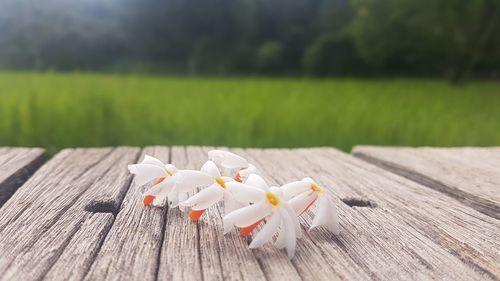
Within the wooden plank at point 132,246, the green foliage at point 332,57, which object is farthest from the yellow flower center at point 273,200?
the green foliage at point 332,57

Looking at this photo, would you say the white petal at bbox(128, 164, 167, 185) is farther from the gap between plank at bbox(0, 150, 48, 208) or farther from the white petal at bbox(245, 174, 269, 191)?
the gap between plank at bbox(0, 150, 48, 208)

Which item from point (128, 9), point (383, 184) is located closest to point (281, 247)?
point (383, 184)

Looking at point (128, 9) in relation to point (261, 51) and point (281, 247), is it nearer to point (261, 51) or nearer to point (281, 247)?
point (261, 51)

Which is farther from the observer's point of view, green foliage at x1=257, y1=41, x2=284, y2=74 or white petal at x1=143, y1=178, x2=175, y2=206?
green foliage at x1=257, y1=41, x2=284, y2=74

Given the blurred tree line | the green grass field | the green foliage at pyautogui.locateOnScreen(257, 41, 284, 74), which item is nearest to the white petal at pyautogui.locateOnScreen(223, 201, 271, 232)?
the green grass field

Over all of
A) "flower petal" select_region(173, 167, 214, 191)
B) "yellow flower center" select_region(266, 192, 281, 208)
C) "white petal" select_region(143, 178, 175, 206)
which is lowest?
"white petal" select_region(143, 178, 175, 206)

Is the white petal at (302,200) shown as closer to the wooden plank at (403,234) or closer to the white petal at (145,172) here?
the wooden plank at (403,234)

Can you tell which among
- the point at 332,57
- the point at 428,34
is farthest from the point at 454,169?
the point at 332,57
